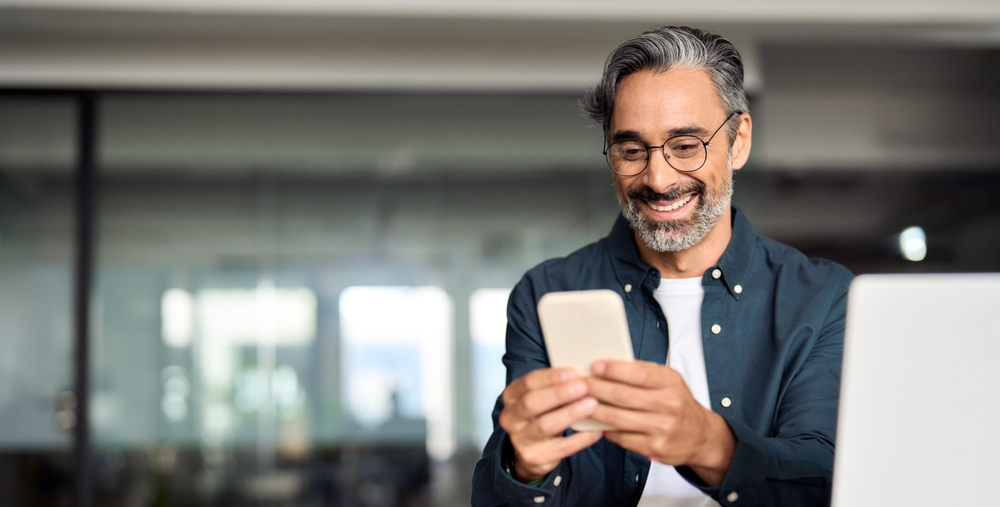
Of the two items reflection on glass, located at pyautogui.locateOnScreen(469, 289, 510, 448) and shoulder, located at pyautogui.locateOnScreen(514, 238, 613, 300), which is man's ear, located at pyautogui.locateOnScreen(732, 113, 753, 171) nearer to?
shoulder, located at pyautogui.locateOnScreen(514, 238, 613, 300)

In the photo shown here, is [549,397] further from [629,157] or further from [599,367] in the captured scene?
[629,157]

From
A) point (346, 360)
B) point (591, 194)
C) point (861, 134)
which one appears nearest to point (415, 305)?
point (346, 360)

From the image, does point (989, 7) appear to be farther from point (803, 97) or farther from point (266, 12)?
point (266, 12)

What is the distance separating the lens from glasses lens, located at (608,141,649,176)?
4.43 ft

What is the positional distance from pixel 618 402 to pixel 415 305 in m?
3.05

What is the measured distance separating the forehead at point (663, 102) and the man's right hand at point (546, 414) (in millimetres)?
→ 574

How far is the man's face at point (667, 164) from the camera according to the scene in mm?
1336

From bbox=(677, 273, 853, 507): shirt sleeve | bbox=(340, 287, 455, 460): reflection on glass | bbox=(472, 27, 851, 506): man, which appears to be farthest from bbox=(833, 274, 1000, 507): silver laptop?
bbox=(340, 287, 455, 460): reflection on glass

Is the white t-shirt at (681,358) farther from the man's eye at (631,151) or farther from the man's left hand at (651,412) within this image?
the man's left hand at (651,412)

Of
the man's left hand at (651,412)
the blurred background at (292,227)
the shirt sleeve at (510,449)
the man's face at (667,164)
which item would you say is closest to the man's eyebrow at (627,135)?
the man's face at (667,164)

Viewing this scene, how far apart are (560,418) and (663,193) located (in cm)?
58

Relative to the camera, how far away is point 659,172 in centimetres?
132

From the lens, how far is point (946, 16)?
3623 millimetres

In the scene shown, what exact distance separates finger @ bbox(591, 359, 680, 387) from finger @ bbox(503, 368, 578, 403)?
30mm
